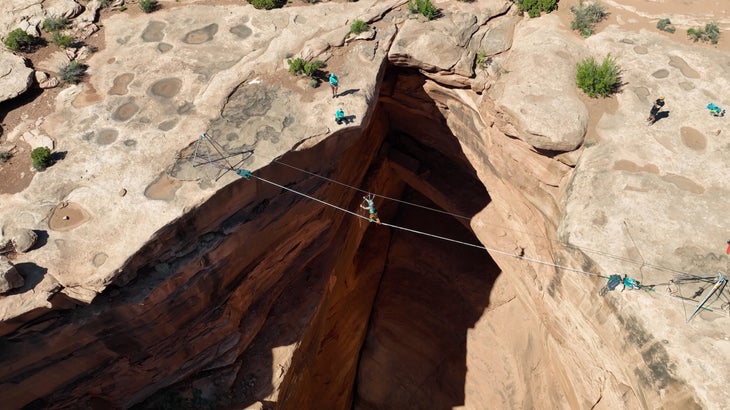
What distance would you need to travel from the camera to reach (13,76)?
1373 cm

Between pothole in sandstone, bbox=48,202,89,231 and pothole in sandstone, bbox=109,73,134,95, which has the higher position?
pothole in sandstone, bbox=109,73,134,95

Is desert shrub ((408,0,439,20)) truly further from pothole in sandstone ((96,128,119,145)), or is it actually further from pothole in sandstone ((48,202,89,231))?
pothole in sandstone ((48,202,89,231))

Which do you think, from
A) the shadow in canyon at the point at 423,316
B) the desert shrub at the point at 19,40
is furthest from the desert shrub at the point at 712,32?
the desert shrub at the point at 19,40

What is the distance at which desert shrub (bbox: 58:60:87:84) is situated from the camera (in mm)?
13617

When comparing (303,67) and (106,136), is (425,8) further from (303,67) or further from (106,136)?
(106,136)

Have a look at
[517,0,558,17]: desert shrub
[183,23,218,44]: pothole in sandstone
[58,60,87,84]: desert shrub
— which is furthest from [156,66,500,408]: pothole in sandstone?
[58,60,87,84]: desert shrub

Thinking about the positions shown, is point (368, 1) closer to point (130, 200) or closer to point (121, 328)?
point (130, 200)

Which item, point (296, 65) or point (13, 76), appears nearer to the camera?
point (296, 65)

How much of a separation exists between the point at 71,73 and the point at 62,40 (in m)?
1.56

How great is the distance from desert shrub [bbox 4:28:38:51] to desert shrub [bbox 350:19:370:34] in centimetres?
880

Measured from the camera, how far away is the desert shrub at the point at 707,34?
14.4m

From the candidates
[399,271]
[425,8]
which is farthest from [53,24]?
[399,271]

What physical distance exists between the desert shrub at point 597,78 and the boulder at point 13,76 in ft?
45.6

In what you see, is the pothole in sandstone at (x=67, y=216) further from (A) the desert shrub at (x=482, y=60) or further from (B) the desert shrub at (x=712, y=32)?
(B) the desert shrub at (x=712, y=32)
